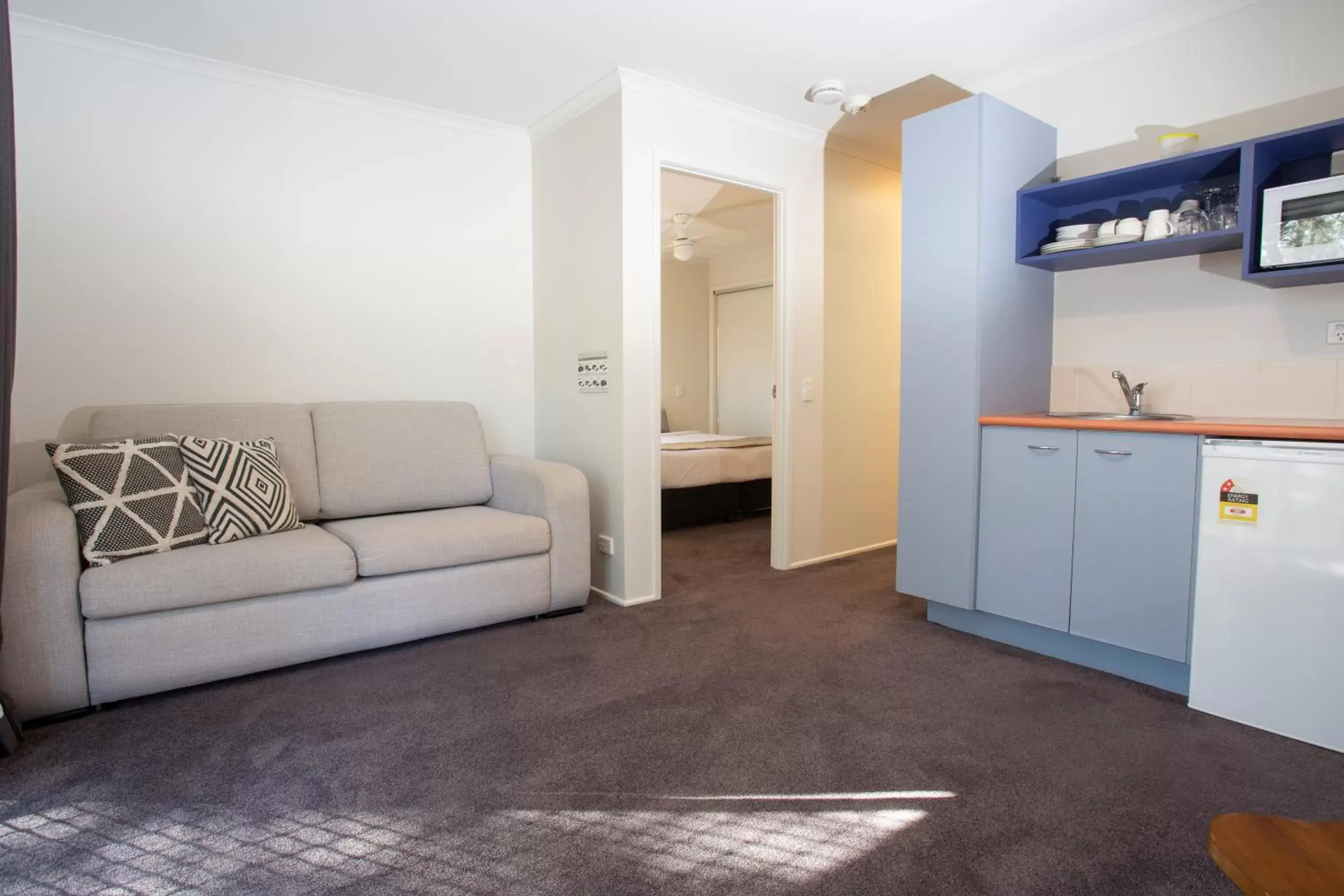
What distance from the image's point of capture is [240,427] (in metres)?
2.89

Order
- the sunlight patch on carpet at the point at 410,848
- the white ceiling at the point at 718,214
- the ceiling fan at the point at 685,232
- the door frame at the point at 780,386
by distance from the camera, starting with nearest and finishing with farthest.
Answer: the sunlight patch on carpet at the point at 410,848 < the door frame at the point at 780,386 < the white ceiling at the point at 718,214 < the ceiling fan at the point at 685,232

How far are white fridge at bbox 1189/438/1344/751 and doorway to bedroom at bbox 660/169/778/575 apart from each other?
2568mm

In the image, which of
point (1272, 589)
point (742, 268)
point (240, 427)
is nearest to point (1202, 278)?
point (1272, 589)

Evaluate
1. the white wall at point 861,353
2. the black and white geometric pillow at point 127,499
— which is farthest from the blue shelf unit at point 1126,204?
the black and white geometric pillow at point 127,499

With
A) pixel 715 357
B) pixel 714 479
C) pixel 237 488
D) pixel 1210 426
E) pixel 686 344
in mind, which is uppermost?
pixel 686 344

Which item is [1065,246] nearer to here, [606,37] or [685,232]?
[606,37]

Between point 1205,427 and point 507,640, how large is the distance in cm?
250

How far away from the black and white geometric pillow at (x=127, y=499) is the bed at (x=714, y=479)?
3.02 m

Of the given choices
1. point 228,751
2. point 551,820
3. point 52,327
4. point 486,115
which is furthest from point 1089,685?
point 52,327

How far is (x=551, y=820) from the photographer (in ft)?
5.29

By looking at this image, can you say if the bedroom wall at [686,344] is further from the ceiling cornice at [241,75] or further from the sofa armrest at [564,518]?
the sofa armrest at [564,518]

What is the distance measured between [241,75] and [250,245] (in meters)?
0.72

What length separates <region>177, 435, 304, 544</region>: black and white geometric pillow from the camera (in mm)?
2486

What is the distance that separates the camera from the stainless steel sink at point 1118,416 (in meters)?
2.47
